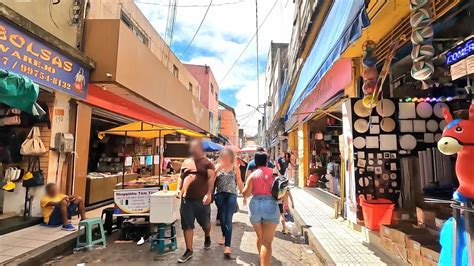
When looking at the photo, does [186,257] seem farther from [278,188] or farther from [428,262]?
[428,262]

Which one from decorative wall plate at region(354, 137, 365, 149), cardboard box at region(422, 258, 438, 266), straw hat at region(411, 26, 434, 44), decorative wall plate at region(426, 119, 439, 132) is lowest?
cardboard box at region(422, 258, 438, 266)

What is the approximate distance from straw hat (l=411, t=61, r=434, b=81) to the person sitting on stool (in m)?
6.69

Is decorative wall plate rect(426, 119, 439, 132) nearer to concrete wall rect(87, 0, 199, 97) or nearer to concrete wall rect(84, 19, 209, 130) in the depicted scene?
concrete wall rect(84, 19, 209, 130)

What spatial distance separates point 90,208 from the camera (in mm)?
8797

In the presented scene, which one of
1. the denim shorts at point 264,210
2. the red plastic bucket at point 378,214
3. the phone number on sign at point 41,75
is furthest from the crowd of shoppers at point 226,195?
the phone number on sign at point 41,75

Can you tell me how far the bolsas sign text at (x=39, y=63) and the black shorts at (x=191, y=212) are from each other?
4084 millimetres

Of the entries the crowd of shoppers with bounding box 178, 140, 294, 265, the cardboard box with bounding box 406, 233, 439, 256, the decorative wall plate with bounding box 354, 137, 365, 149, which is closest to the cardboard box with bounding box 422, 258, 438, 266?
the cardboard box with bounding box 406, 233, 439, 256

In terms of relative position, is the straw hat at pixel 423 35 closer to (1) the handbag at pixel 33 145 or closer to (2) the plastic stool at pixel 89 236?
(2) the plastic stool at pixel 89 236

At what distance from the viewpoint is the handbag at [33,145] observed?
6.75 metres

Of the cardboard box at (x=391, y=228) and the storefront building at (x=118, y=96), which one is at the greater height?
the storefront building at (x=118, y=96)

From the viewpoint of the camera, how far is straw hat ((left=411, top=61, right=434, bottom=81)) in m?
3.40

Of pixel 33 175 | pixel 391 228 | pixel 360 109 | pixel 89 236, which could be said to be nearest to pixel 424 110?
pixel 360 109

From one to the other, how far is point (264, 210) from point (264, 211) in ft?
0.04

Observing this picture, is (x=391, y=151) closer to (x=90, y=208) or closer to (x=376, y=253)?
(x=376, y=253)
